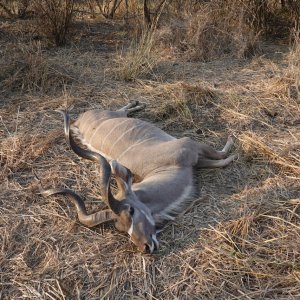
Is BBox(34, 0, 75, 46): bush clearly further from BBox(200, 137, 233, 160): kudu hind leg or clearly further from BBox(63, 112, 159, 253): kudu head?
BBox(63, 112, 159, 253): kudu head

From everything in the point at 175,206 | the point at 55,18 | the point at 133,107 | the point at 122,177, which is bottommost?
the point at 133,107

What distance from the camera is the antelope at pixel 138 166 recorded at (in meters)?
3.33

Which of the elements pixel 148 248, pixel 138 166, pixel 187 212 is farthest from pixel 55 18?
pixel 148 248

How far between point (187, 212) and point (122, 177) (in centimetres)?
52

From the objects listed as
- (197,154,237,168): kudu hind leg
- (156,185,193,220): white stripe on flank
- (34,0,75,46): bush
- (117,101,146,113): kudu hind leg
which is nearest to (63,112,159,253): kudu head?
(156,185,193,220): white stripe on flank

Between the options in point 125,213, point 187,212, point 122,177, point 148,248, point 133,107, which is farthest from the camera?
point 133,107

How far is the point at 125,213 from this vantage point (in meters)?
3.32

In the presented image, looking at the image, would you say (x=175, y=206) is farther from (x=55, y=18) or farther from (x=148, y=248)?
(x=55, y=18)

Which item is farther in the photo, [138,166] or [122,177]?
[138,166]

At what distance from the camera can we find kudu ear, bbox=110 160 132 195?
352cm

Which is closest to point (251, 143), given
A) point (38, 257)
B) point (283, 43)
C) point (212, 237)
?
point (212, 237)

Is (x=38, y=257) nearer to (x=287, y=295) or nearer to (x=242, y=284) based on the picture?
A: (x=242, y=284)

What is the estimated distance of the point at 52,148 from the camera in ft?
15.5

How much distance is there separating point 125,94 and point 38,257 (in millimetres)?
2806
